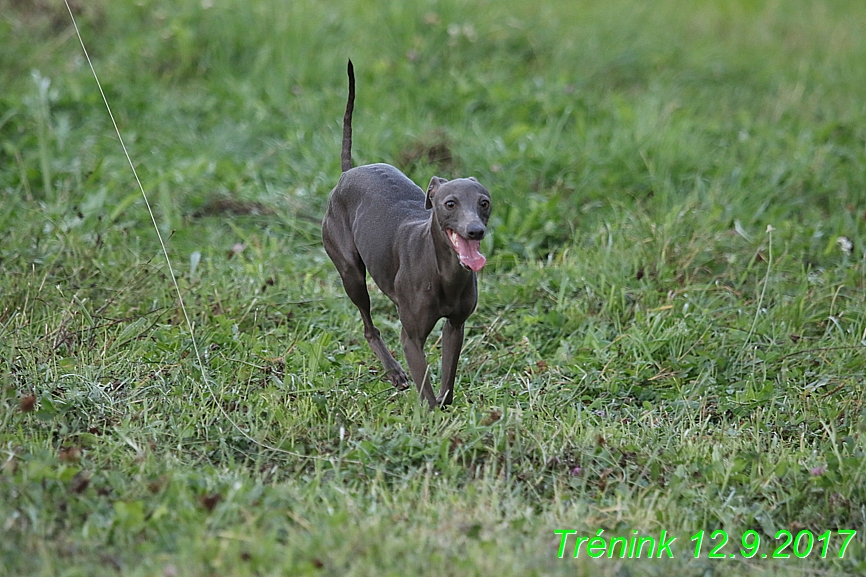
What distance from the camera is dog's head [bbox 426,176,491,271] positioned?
3492 millimetres

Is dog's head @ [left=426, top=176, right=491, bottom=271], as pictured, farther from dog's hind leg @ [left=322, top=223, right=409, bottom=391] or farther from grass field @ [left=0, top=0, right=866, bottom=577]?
dog's hind leg @ [left=322, top=223, right=409, bottom=391]

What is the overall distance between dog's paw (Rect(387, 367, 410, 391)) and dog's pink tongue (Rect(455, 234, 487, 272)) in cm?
90

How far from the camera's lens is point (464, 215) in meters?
3.54

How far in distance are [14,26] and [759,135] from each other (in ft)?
18.5

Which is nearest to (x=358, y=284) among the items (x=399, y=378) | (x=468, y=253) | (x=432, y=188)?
(x=399, y=378)

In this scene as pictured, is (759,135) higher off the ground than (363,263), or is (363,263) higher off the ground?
(363,263)

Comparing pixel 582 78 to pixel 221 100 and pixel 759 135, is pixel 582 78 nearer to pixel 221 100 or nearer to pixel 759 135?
pixel 759 135

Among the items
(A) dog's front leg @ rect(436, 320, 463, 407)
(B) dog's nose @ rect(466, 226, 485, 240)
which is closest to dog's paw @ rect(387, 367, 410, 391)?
(A) dog's front leg @ rect(436, 320, 463, 407)

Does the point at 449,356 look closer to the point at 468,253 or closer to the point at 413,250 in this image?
the point at 413,250

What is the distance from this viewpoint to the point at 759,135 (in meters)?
7.50

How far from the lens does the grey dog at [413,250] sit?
3.60 meters

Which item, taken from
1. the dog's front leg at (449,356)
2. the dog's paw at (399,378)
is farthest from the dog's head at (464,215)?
the dog's paw at (399,378)

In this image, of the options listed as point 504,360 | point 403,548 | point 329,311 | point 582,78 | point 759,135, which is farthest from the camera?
point 582,78

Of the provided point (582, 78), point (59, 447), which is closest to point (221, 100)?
point (582, 78)
